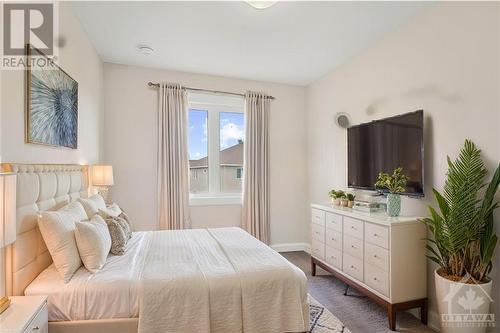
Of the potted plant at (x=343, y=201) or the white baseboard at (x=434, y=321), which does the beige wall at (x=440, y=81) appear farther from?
the potted plant at (x=343, y=201)

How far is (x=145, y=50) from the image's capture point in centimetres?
337

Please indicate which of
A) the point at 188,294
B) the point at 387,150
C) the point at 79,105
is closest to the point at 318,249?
the point at 387,150

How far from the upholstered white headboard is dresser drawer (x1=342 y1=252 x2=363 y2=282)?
263 cm

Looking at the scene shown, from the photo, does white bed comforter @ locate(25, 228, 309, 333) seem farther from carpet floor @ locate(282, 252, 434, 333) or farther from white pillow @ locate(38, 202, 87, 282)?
carpet floor @ locate(282, 252, 434, 333)

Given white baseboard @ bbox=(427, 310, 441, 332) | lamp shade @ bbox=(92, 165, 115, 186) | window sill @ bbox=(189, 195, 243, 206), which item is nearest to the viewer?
white baseboard @ bbox=(427, 310, 441, 332)

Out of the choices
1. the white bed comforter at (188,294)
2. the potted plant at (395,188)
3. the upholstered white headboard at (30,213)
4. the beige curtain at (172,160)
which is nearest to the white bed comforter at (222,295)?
the white bed comforter at (188,294)

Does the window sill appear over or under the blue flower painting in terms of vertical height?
under

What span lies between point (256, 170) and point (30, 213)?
120 inches

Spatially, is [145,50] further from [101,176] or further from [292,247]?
[292,247]

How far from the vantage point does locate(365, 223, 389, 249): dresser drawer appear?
2.36 meters

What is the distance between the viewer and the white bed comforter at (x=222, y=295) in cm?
170

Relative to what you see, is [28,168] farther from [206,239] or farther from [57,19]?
[206,239]

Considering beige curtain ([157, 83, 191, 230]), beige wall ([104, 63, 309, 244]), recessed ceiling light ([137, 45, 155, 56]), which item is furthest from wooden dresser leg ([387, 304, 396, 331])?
recessed ceiling light ([137, 45, 155, 56])

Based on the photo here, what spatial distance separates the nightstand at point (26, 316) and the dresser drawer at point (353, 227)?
8.12ft
